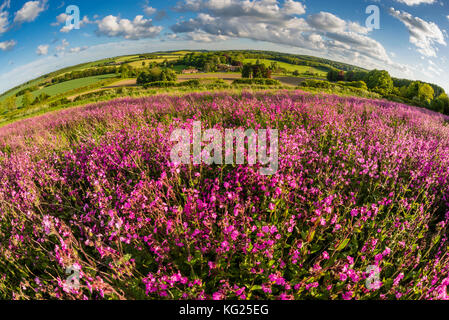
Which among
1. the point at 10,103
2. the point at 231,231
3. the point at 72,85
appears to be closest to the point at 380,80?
the point at 231,231

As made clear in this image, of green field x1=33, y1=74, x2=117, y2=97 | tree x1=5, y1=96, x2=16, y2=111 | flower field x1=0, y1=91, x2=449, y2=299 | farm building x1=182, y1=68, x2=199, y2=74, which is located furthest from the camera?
tree x1=5, y1=96, x2=16, y2=111

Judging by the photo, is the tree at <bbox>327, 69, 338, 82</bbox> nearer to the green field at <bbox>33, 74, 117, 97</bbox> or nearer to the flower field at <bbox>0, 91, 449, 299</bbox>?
the green field at <bbox>33, 74, 117, 97</bbox>

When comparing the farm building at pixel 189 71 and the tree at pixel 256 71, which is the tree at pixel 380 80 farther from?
the farm building at pixel 189 71

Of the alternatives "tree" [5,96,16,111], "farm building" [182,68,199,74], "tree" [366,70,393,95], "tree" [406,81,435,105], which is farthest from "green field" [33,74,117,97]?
"tree" [366,70,393,95]

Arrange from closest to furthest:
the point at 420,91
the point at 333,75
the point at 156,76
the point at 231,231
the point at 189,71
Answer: the point at 231,231, the point at 156,76, the point at 420,91, the point at 189,71, the point at 333,75

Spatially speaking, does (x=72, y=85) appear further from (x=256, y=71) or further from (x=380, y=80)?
(x=380, y=80)

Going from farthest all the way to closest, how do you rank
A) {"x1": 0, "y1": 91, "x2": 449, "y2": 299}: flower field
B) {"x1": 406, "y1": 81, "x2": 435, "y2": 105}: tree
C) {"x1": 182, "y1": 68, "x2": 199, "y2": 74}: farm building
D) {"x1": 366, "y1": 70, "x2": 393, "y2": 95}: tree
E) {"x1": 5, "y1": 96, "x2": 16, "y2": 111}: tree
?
{"x1": 5, "y1": 96, "x2": 16, "y2": 111}: tree < {"x1": 366, "y1": 70, "x2": 393, "y2": 95}: tree < {"x1": 182, "y1": 68, "x2": 199, "y2": 74}: farm building < {"x1": 406, "y1": 81, "x2": 435, "y2": 105}: tree < {"x1": 0, "y1": 91, "x2": 449, "y2": 299}: flower field

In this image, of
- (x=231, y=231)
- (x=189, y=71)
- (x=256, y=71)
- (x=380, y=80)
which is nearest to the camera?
(x=231, y=231)

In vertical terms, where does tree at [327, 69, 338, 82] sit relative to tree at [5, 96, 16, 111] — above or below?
above

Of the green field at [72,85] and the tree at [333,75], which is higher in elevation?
the tree at [333,75]

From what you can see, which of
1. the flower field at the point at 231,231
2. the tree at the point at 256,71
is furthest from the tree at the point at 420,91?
the flower field at the point at 231,231
